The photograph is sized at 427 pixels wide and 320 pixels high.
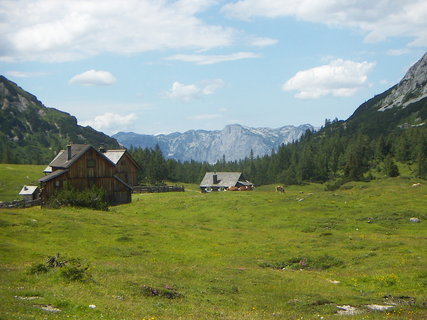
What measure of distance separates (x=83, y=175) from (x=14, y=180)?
4568 cm

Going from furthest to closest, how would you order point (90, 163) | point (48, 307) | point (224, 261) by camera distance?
point (90, 163)
point (224, 261)
point (48, 307)

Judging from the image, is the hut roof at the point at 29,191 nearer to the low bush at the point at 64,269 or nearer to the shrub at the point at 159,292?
the low bush at the point at 64,269

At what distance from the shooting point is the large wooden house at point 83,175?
73.2 meters

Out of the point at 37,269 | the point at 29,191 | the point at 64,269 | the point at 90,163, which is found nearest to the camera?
the point at 64,269

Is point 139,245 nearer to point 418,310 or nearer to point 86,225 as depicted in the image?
point 86,225

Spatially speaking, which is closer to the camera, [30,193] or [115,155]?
[30,193]

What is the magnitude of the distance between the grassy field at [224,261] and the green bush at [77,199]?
18.4ft

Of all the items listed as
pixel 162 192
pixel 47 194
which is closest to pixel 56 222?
pixel 47 194

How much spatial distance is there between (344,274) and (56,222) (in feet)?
101

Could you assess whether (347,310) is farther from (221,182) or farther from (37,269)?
(221,182)

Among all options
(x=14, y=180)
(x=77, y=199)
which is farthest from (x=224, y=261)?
(x=14, y=180)

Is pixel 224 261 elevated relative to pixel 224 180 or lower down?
lower down

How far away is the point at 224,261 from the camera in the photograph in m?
37.2

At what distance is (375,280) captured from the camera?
2998 centimetres
